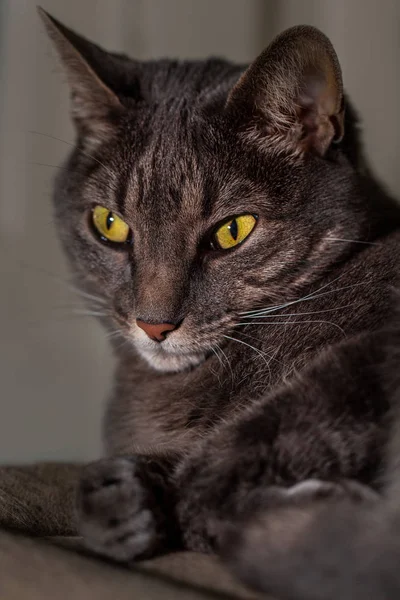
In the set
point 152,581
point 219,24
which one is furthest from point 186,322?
point 219,24

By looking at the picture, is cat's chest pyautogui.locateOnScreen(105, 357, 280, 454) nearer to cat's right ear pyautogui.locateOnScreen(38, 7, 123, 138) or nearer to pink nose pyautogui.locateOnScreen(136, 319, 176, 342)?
pink nose pyautogui.locateOnScreen(136, 319, 176, 342)

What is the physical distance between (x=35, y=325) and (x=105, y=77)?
106cm

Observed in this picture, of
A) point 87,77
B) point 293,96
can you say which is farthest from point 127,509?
point 87,77

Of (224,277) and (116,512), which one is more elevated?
(224,277)

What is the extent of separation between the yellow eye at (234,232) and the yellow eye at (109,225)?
0.64ft

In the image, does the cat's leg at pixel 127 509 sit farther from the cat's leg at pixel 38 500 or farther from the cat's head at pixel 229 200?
the cat's head at pixel 229 200

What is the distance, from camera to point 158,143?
1.29m

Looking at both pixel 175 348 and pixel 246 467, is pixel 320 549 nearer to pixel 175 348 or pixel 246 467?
pixel 246 467

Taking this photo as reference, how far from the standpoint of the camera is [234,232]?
1.23m

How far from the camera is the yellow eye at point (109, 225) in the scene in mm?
1331

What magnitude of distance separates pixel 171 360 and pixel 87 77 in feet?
1.88

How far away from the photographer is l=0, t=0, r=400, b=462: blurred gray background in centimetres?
203

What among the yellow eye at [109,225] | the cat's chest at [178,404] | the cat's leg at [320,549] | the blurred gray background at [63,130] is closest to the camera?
the cat's leg at [320,549]

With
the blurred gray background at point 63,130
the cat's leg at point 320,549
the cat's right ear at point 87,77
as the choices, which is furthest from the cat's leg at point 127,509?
the blurred gray background at point 63,130
